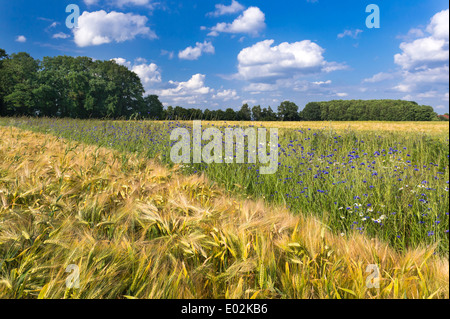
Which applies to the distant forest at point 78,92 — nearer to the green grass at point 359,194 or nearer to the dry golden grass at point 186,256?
the green grass at point 359,194

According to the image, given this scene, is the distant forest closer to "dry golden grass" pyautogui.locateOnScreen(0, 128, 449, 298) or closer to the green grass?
the green grass

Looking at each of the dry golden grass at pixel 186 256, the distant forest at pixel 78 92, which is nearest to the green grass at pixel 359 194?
the dry golden grass at pixel 186 256

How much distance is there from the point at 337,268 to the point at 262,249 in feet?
1.18

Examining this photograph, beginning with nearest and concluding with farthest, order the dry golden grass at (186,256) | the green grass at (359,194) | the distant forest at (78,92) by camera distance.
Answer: the dry golden grass at (186,256), the green grass at (359,194), the distant forest at (78,92)

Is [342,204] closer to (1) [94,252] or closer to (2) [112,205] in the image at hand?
(2) [112,205]

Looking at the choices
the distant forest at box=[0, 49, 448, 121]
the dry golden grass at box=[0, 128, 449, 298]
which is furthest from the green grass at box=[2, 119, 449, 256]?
the distant forest at box=[0, 49, 448, 121]

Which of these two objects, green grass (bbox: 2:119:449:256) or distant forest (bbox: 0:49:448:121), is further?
distant forest (bbox: 0:49:448:121)

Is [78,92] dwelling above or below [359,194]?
above

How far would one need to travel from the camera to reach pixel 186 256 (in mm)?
1437

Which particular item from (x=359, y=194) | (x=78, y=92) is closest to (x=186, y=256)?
(x=359, y=194)

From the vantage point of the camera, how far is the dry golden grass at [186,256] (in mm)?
1160

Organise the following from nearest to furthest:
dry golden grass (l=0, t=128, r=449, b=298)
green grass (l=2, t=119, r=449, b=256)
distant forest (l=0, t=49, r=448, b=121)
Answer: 1. dry golden grass (l=0, t=128, r=449, b=298)
2. green grass (l=2, t=119, r=449, b=256)
3. distant forest (l=0, t=49, r=448, b=121)

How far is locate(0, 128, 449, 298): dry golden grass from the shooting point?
1.16 meters

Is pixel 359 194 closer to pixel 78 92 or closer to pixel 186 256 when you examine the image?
pixel 186 256
